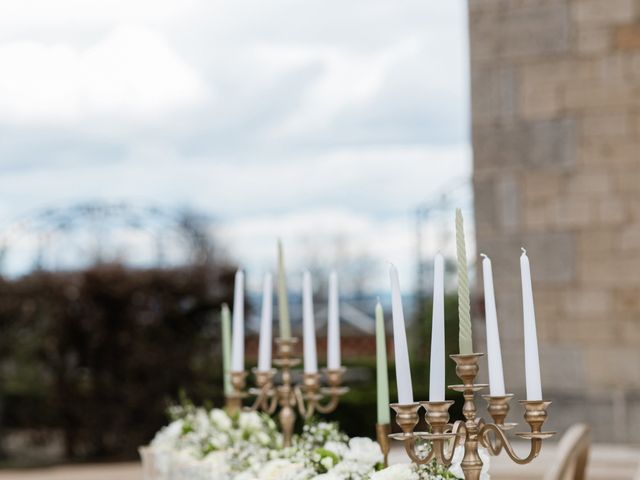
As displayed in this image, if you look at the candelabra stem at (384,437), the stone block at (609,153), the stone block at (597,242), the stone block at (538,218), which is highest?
the stone block at (609,153)

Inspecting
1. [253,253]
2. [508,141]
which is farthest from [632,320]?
[253,253]

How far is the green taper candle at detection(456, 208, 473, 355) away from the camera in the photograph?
1.86 m

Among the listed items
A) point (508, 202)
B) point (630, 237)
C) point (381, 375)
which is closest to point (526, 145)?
point (508, 202)

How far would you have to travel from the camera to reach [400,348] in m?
1.94

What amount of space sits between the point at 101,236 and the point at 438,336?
336 inches

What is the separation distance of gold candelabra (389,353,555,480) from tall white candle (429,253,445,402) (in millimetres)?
28

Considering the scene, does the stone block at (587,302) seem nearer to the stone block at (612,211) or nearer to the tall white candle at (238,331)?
the stone block at (612,211)

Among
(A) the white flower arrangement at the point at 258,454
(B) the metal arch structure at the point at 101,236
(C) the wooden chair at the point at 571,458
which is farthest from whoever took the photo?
(B) the metal arch structure at the point at 101,236

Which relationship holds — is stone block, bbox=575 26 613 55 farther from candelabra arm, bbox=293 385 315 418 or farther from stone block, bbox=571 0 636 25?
candelabra arm, bbox=293 385 315 418

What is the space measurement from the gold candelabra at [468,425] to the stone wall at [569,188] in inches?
183

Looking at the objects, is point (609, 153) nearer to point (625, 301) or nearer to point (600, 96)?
point (600, 96)

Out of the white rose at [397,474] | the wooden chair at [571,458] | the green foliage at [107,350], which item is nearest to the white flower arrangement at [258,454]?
the white rose at [397,474]

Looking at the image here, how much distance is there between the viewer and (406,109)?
16125mm

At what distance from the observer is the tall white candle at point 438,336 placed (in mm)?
1876
